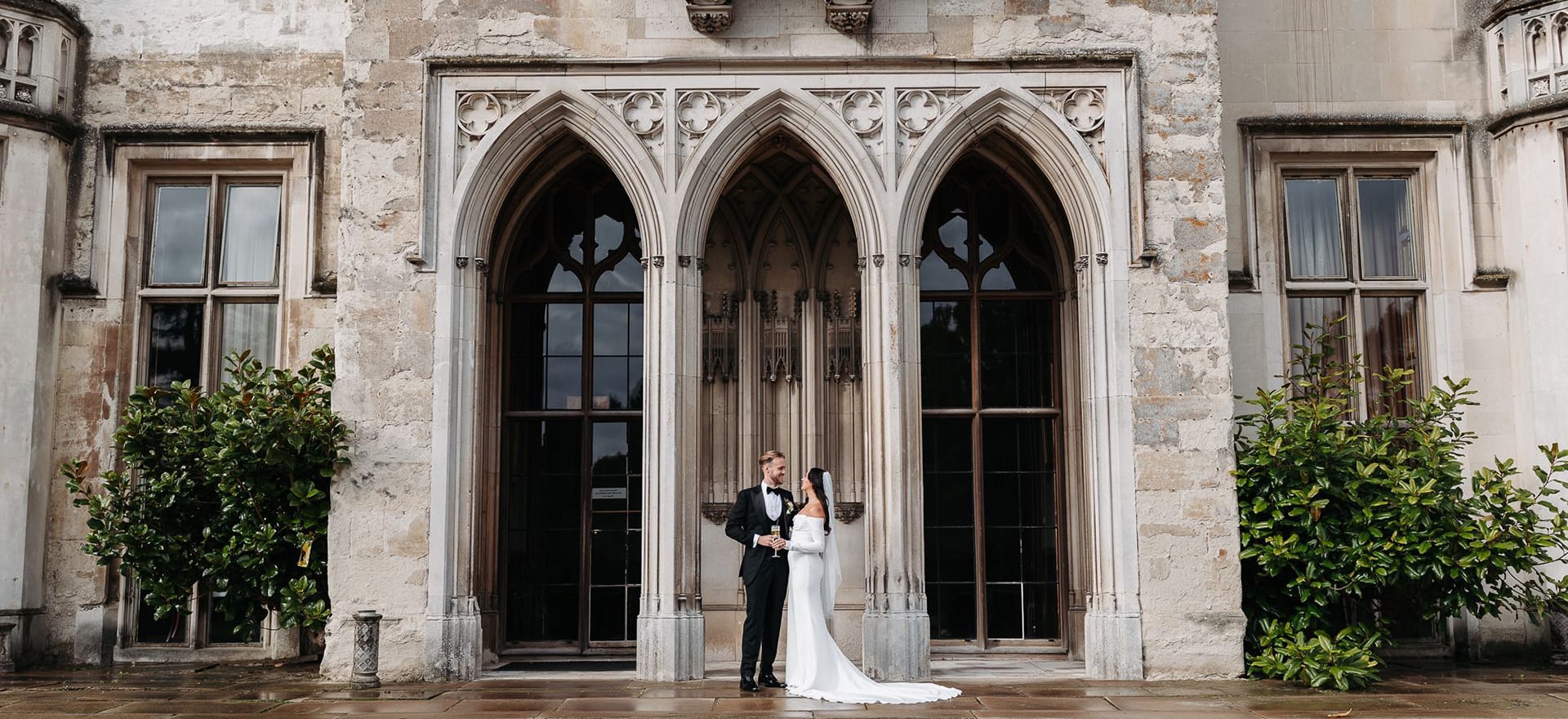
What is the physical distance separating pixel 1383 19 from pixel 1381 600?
5169mm

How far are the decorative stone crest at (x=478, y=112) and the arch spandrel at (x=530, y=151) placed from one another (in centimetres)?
8

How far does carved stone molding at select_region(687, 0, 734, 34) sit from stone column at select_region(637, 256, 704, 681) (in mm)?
1776

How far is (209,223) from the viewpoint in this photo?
1169cm

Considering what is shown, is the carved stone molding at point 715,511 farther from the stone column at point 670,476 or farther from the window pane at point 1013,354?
the window pane at point 1013,354

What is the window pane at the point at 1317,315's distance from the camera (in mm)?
11680

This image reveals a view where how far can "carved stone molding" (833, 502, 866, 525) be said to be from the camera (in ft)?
36.7

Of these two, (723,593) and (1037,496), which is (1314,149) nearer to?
(1037,496)

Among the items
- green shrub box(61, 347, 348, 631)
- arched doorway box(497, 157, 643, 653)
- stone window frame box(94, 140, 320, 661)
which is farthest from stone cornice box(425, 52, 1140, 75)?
green shrub box(61, 347, 348, 631)

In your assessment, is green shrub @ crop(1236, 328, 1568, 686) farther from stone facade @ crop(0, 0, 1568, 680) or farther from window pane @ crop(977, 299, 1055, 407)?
window pane @ crop(977, 299, 1055, 407)

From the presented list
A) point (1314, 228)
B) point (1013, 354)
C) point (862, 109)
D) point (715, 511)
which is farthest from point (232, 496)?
point (1314, 228)

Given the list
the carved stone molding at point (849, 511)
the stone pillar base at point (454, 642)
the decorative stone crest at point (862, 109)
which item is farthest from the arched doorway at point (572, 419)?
the decorative stone crest at point (862, 109)

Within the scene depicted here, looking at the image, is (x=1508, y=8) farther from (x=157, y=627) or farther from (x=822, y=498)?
(x=157, y=627)

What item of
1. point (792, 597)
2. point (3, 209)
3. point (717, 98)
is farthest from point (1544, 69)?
point (3, 209)

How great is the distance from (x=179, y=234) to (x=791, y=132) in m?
5.75
